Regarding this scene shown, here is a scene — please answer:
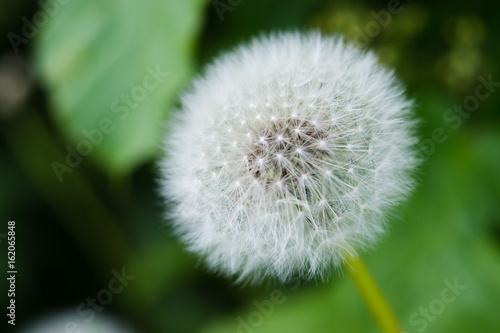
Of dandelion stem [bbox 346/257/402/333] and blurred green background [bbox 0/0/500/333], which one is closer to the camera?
dandelion stem [bbox 346/257/402/333]

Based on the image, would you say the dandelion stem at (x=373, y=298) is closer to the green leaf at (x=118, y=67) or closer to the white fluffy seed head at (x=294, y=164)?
the white fluffy seed head at (x=294, y=164)

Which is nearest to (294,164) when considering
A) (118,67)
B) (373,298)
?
(373,298)

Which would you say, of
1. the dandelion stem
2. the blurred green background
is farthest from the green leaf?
the dandelion stem

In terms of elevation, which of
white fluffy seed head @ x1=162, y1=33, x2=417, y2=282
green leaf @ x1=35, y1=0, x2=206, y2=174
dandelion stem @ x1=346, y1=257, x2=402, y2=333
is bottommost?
dandelion stem @ x1=346, y1=257, x2=402, y2=333

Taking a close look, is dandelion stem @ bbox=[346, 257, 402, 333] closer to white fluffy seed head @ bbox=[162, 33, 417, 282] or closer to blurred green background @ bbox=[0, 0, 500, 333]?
white fluffy seed head @ bbox=[162, 33, 417, 282]

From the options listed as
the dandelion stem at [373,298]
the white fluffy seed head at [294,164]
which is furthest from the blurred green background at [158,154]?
the dandelion stem at [373,298]
